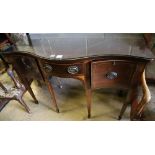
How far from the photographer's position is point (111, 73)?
1.08 meters

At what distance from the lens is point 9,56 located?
3.91ft

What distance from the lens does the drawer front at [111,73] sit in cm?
102

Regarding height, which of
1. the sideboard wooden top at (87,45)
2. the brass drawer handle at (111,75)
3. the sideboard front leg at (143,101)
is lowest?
the sideboard front leg at (143,101)

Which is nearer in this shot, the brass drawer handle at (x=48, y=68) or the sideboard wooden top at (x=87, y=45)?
the sideboard wooden top at (x=87, y=45)

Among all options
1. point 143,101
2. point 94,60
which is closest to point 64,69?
point 94,60

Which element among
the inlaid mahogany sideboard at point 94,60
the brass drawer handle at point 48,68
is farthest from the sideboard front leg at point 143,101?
the brass drawer handle at point 48,68

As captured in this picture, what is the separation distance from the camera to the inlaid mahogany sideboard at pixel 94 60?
992 mm

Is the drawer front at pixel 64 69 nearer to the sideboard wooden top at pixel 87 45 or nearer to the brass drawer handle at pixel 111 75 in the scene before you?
the sideboard wooden top at pixel 87 45

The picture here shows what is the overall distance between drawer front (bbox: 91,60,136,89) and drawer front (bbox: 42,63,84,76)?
0.30 ft

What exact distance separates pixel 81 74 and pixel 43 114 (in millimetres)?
705

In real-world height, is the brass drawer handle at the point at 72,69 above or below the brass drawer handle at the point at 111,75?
above

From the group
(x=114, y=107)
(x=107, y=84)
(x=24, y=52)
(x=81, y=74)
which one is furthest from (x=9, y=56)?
(x=114, y=107)

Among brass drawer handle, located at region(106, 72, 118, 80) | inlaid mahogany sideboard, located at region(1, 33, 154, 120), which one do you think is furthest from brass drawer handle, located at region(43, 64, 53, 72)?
brass drawer handle, located at region(106, 72, 118, 80)
